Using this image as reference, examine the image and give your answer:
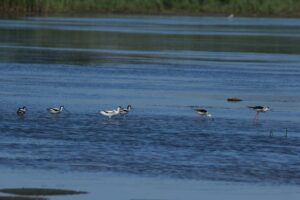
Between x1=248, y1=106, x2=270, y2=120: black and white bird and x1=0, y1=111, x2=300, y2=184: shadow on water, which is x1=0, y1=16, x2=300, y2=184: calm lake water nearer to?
x1=0, y1=111, x2=300, y2=184: shadow on water

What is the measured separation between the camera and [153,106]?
2977 centimetres

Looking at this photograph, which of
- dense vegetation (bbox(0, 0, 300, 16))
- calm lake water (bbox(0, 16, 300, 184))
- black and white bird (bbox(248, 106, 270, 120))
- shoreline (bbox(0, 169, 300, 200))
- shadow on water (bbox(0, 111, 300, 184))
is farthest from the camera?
dense vegetation (bbox(0, 0, 300, 16))

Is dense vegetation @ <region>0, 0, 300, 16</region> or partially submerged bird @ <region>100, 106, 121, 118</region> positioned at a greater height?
partially submerged bird @ <region>100, 106, 121, 118</region>

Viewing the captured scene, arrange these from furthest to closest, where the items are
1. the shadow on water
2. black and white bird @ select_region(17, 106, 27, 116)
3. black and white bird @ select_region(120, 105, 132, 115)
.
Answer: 1. black and white bird @ select_region(120, 105, 132, 115)
2. black and white bird @ select_region(17, 106, 27, 116)
3. the shadow on water

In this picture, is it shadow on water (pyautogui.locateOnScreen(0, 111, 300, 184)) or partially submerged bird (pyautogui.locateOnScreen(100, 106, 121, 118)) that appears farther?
partially submerged bird (pyautogui.locateOnScreen(100, 106, 121, 118))

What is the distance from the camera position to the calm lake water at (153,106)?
20.3 meters

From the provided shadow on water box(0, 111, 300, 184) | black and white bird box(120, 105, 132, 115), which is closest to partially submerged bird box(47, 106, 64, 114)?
shadow on water box(0, 111, 300, 184)

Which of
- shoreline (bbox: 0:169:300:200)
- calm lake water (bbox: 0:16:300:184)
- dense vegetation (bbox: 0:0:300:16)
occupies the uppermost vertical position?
shoreline (bbox: 0:169:300:200)

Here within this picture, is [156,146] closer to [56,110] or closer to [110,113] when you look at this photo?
[110,113]

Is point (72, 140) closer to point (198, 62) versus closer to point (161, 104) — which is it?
point (161, 104)

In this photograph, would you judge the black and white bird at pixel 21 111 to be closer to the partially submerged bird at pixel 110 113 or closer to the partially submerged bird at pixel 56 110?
the partially submerged bird at pixel 56 110

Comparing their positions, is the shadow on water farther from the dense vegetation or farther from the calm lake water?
the dense vegetation

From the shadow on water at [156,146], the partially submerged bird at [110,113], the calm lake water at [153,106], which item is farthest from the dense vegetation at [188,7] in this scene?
the shadow on water at [156,146]

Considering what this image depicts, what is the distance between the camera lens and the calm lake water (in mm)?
20344
